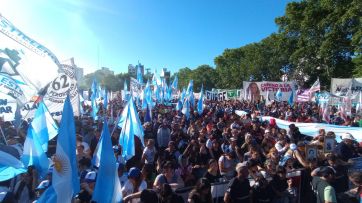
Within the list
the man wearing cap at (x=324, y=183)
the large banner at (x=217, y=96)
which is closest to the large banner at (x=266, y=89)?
the large banner at (x=217, y=96)

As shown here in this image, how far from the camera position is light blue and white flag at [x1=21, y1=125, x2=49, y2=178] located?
629 centimetres

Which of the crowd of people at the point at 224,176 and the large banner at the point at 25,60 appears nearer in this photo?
the crowd of people at the point at 224,176

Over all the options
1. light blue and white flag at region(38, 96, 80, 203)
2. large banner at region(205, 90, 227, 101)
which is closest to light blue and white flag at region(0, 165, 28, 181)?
light blue and white flag at region(38, 96, 80, 203)

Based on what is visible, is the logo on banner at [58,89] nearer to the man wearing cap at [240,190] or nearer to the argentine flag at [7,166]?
the argentine flag at [7,166]

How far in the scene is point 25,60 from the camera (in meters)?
8.33

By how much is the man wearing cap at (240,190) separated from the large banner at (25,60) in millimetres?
5673

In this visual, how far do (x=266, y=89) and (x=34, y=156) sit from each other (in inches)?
976

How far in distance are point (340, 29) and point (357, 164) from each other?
28.9 meters

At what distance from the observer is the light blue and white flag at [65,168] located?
4234 mm

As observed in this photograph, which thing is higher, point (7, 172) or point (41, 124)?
point (41, 124)

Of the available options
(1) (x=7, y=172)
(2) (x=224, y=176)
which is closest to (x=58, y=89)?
(1) (x=7, y=172)

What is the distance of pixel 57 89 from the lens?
36.2ft

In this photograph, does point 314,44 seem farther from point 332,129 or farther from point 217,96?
point 332,129

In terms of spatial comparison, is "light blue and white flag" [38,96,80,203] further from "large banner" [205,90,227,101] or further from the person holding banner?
"large banner" [205,90,227,101]
